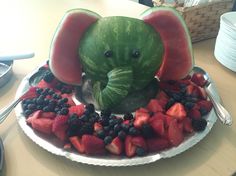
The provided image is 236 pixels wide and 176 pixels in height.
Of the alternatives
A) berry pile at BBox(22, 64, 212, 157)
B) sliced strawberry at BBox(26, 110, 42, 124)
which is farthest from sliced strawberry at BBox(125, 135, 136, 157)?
sliced strawberry at BBox(26, 110, 42, 124)

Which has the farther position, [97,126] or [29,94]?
[29,94]

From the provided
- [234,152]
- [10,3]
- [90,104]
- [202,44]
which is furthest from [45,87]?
[10,3]

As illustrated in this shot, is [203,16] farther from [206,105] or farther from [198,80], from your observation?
[206,105]

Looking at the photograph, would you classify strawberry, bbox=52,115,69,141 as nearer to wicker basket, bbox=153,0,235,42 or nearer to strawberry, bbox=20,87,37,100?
strawberry, bbox=20,87,37,100

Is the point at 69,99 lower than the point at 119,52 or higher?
lower

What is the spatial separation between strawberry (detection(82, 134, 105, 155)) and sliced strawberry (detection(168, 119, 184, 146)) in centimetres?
13

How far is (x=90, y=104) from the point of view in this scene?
0.73 m

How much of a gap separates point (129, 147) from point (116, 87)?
148 millimetres

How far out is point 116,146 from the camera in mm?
617

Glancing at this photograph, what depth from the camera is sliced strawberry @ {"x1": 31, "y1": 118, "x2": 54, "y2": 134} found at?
2.21ft

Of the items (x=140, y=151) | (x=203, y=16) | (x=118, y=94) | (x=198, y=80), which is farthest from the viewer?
(x=203, y=16)

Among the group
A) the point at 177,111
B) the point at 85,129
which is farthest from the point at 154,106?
the point at 85,129

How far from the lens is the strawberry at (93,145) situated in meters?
0.62

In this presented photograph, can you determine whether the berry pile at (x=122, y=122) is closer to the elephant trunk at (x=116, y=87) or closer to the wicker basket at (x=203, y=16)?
the elephant trunk at (x=116, y=87)
